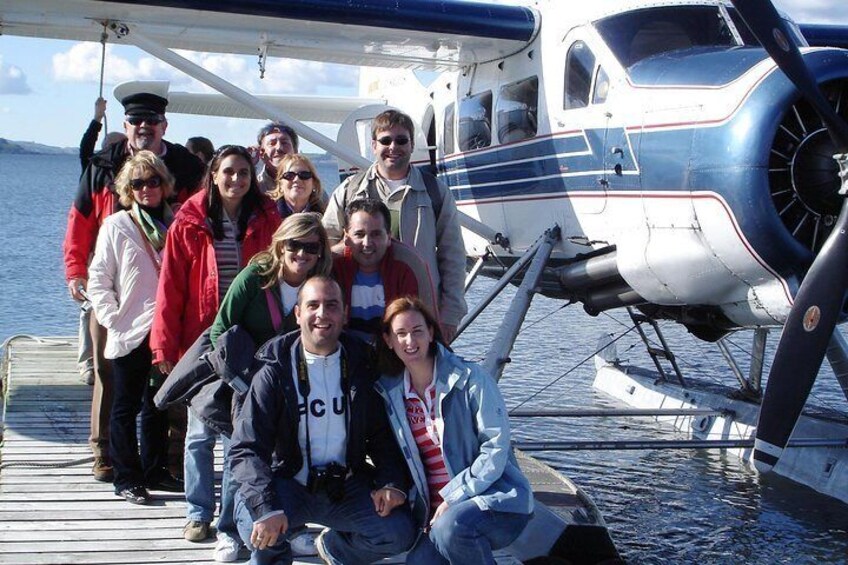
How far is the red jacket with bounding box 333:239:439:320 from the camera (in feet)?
13.8

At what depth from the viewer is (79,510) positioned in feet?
15.6

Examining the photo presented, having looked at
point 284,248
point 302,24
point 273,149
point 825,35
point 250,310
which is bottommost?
point 250,310

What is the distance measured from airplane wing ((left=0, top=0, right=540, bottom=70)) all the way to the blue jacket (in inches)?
174

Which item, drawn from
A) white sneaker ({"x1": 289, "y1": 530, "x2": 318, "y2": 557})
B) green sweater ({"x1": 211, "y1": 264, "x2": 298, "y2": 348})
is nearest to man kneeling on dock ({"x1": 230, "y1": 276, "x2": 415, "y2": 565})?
green sweater ({"x1": 211, "y1": 264, "x2": 298, "y2": 348})

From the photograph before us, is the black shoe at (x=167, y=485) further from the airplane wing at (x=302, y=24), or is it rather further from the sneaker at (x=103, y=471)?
the airplane wing at (x=302, y=24)

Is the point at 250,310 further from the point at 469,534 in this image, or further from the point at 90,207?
the point at 90,207

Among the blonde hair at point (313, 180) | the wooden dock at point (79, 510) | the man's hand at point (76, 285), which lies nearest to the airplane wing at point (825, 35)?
the wooden dock at point (79, 510)

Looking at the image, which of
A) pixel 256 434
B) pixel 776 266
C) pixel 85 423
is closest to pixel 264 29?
pixel 85 423

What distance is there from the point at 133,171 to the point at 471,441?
7.07 ft

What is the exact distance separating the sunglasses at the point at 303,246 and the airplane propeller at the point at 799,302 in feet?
8.43

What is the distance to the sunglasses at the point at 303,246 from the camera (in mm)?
3988

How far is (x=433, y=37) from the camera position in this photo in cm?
823

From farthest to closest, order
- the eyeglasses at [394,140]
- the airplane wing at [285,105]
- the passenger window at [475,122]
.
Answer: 1. the airplane wing at [285,105]
2. the passenger window at [475,122]
3. the eyeglasses at [394,140]

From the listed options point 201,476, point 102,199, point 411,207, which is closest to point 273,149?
point 102,199
